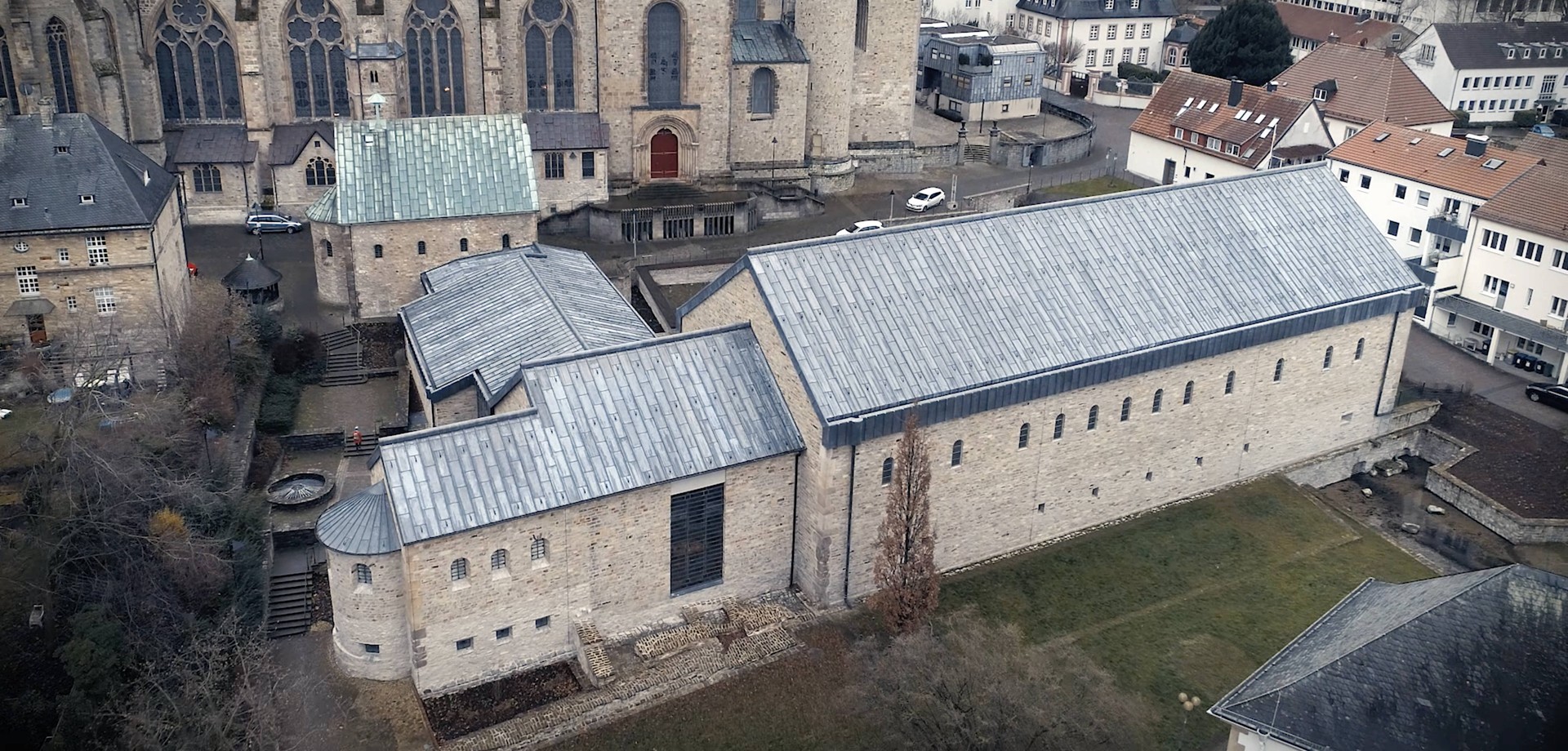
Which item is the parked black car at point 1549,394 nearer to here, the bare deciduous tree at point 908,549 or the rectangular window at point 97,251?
the bare deciduous tree at point 908,549

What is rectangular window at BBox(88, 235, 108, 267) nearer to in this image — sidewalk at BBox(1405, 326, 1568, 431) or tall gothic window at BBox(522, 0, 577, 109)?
tall gothic window at BBox(522, 0, 577, 109)

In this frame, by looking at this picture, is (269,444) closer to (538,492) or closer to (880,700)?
(538,492)

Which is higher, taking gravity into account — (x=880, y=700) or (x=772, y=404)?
(x=772, y=404)

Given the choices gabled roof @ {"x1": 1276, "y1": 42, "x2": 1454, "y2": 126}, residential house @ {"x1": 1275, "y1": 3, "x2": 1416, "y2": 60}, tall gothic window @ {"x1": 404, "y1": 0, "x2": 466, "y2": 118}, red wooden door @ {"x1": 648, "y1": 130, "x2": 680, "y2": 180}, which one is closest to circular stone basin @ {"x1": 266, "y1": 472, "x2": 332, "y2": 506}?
tall gothic window @ {"x1": 404, "y1": 0, "x2": 466, "y2": 118}

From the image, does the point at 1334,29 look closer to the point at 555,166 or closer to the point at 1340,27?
the point at 1340,27

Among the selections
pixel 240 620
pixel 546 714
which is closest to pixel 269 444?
pixel 240 620

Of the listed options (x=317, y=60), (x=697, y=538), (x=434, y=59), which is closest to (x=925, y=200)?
(x=434, y=59)

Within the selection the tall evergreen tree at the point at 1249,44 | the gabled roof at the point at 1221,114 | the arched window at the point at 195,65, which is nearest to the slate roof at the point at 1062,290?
the gabled roof at the point at 1221,114
